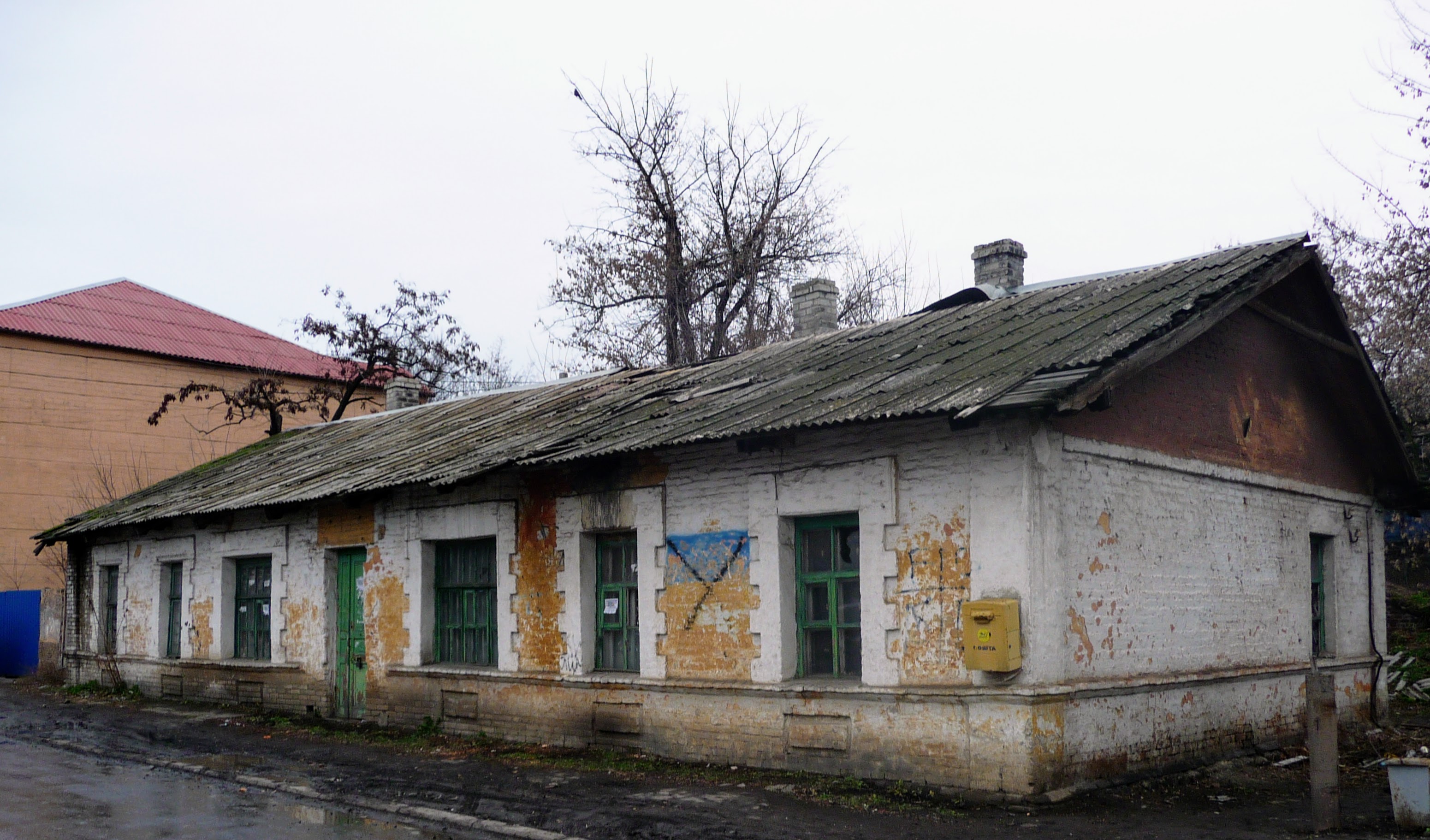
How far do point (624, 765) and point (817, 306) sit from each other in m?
7.86

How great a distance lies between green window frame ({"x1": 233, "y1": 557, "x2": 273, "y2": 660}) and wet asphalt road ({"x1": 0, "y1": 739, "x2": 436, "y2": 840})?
4.82m

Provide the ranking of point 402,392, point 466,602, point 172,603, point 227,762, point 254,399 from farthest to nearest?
point 254,399
point 402,392
point 172,603
point 466,602
point 227,762

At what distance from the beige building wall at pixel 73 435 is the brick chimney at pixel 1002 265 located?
20950mm

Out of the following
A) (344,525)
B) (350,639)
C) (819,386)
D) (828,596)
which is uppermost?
(819,386)

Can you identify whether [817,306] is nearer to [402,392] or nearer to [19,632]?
[402,392]

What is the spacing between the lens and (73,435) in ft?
90.3

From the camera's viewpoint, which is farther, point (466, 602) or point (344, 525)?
point (344, 525)

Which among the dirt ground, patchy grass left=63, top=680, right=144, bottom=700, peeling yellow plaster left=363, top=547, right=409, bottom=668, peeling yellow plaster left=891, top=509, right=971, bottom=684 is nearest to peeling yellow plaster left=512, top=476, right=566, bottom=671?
the dirt ground

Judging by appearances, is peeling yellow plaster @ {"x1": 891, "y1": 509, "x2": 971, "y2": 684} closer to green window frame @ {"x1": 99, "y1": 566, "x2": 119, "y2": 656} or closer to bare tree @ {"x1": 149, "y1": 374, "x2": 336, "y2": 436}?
green window frame @ {"x1": 99, "y1": 566, "x2": 119, "y2": 656}

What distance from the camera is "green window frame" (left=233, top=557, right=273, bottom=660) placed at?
16516 mm

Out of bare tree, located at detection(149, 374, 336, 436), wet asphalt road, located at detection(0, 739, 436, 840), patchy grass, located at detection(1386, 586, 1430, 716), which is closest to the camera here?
wet asphalt road, located at detection(0, 739, 436, 840)

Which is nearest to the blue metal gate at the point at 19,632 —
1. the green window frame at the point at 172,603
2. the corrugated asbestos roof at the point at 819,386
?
the green window frame at the point at 172,603

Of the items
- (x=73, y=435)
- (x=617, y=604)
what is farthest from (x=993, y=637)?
(x=73, y=435)

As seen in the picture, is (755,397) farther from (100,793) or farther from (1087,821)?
(100,793)
